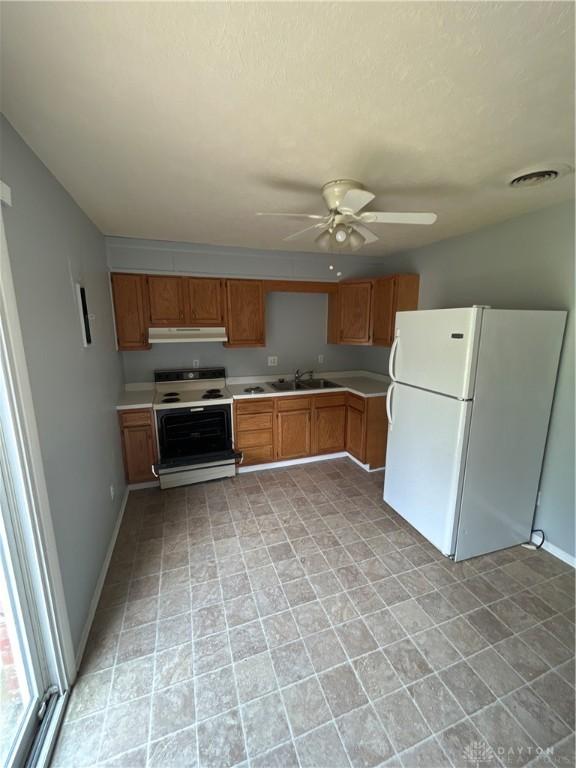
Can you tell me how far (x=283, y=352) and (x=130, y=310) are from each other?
70.6 inches

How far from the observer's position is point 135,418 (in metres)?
2.96

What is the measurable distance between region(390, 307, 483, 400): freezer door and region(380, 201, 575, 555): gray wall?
0.79 meters

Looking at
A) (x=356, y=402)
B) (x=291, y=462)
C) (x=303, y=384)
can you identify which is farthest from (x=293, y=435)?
(x=356, y=402)

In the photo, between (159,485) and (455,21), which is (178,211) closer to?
(455,21)

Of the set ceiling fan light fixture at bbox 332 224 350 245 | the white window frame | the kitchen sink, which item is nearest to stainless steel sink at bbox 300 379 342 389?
the kitchen sink

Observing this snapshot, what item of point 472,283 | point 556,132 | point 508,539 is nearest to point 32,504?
point 556,132

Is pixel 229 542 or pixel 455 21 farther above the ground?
pixel 455 21

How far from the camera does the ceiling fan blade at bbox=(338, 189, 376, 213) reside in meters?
1.46

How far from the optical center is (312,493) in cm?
307

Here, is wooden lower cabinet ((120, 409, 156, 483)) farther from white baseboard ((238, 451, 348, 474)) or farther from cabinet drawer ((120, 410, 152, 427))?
white baseboard ((238, 451, 348, 474))

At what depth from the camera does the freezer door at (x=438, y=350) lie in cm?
191

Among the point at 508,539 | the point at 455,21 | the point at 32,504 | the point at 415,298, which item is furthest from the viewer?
the point at 415,298

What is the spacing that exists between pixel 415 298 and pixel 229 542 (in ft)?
9.94

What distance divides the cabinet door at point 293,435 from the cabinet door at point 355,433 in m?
0.51
